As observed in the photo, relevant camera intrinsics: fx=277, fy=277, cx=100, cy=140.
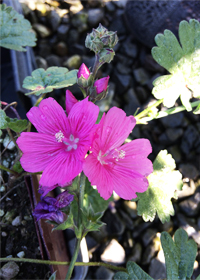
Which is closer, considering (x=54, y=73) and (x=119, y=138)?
(x=119, y=138)

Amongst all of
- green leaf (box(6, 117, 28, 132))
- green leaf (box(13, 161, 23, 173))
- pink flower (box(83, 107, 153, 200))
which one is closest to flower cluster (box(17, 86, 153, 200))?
pink flower (box(83, 107, 153, 200))

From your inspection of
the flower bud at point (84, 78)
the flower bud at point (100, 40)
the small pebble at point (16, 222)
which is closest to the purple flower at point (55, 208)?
the small pebble at point (16, 222)

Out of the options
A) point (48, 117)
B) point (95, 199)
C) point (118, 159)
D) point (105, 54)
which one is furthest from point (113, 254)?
point (105, 54)

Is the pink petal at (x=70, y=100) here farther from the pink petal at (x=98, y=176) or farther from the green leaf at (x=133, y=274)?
the green leaf at (x=133, y=274)

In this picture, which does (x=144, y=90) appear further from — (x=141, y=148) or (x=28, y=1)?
(x=141, y=148)

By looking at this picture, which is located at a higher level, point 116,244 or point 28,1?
point 28,1

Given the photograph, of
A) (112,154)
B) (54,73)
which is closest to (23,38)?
(54,73)
